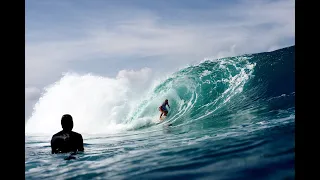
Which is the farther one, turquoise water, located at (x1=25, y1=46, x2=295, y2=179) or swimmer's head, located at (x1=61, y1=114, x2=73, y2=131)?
swimmer's head, located at (x1=61, y1=114, x2=73, y2=131)

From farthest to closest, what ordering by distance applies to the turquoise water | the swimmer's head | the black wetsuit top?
the black wetsuit top
the swimmer's head
the turquoise water

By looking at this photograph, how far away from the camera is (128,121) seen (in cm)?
1159

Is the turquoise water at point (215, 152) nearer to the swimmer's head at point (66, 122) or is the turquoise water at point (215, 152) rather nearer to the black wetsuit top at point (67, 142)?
the black wetsuit top at point (67, 142)

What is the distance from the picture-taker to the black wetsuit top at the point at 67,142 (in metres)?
3.59

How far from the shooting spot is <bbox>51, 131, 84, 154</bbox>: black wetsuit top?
359 cm

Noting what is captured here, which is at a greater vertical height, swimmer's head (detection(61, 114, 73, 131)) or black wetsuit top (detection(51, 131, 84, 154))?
swimmer's head (detection(61, 114, 73, 131))

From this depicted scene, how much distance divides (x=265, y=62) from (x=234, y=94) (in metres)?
2.32

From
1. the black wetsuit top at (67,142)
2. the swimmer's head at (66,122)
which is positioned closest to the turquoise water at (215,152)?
the black wetsuit top at (67,142)

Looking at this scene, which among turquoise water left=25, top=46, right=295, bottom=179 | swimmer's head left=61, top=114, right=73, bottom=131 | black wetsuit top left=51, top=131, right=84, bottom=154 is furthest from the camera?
black wetsuit top left=51, top=131, right=84, bottom=154

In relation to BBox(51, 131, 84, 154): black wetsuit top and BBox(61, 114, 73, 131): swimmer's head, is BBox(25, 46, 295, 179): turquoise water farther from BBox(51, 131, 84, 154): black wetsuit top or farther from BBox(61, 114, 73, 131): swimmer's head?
BBox(61, 114, 73, 131): swimmer's head

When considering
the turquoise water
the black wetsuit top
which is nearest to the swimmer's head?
the black wetsuit top

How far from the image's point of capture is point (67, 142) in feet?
11.8

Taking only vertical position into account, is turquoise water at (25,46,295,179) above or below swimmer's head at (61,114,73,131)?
below
